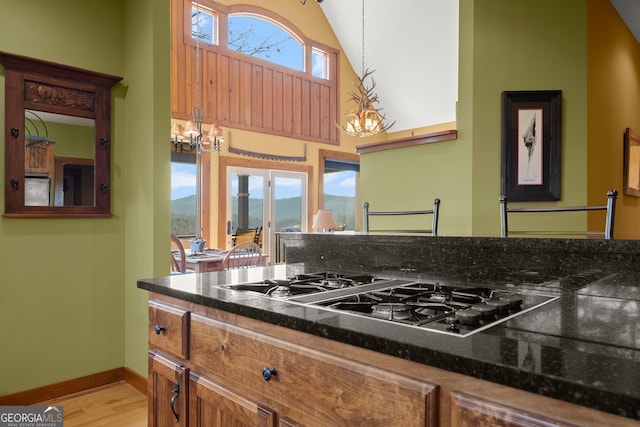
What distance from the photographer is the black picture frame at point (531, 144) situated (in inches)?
143

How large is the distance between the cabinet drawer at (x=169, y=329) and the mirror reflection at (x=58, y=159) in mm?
1556

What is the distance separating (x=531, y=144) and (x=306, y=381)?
3.34 meters

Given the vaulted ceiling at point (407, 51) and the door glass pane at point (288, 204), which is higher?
the vaulted ceiling at point (407, 51)

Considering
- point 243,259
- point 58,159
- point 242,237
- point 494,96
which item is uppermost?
point 494,96

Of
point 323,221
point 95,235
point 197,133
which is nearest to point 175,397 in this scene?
point 95,235

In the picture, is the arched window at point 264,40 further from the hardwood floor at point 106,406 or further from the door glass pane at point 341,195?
the hardwood floor at point 106,406

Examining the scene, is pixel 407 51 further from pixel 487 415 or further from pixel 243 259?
pixel 487 415

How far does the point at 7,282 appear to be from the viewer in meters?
2.60

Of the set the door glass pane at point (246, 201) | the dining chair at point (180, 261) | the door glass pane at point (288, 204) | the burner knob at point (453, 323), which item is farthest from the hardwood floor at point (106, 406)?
the door glass pane at point (288, 204)

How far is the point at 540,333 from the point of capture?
0.90 metres

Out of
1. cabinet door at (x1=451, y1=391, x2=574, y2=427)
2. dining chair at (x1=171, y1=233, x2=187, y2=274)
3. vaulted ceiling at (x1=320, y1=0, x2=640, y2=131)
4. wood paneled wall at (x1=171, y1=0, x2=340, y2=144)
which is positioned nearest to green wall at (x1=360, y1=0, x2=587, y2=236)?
dining chair at (x1=171, y1=233, x2=187, y2=274)

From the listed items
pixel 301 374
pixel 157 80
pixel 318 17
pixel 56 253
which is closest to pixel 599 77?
pixel 157 80

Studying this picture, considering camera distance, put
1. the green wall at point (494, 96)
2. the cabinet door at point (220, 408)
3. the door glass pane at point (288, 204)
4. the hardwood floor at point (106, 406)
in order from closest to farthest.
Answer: the cabinet door at point (220, 408) < the hardwood floor at point (106, 406) < the green wall at point (494, 96) < the door glass pane at point (288, 204)

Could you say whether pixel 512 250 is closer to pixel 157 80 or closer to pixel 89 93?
pixel 157 80
